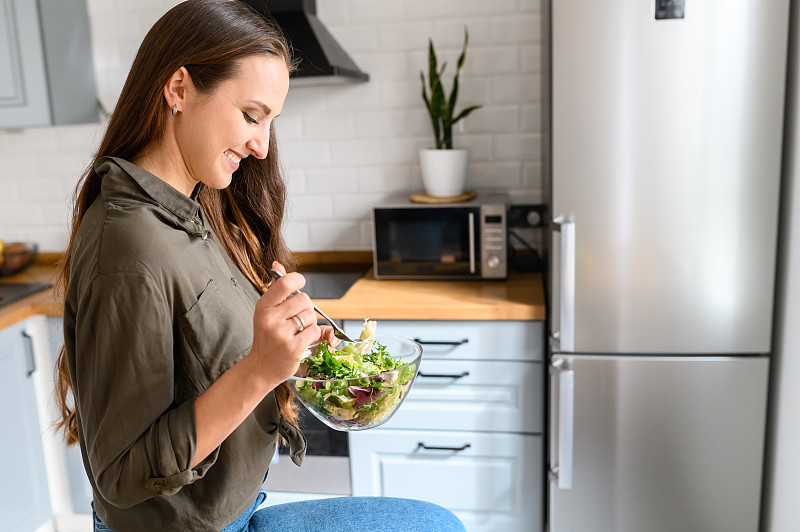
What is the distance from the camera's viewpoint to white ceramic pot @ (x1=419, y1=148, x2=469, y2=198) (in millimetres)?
2473

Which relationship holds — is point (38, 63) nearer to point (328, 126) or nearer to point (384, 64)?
point (328, 126)

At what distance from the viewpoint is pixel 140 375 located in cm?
91

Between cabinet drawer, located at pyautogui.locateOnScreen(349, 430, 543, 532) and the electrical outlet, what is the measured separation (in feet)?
2.64

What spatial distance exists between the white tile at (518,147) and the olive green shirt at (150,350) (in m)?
1.68

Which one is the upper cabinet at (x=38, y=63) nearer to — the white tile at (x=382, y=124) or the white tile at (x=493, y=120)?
the white tile at (x=382, y=124)

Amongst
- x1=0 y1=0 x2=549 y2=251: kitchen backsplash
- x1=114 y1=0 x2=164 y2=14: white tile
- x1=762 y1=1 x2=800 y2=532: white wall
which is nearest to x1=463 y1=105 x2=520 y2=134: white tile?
x1=0 y1=0 x2=549 y2=251: kitchen backsplash

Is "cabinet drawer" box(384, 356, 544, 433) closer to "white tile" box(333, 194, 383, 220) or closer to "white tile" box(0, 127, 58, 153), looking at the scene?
"white tile" box(333, 194, 383, 220)

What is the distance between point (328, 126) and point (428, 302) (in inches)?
35.7

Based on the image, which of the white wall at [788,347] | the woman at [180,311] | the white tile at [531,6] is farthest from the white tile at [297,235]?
the white wall at [788,347]

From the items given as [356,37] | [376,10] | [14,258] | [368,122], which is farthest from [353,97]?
[14,258]

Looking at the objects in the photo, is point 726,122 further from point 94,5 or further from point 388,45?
point 94,5

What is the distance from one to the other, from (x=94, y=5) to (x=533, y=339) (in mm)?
2050

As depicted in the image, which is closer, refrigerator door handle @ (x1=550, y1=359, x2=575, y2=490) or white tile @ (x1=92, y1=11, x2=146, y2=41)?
refrigerator door handle @ (x1=550, y1=359, x2=575, y2=490)

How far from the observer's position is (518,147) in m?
2.62
